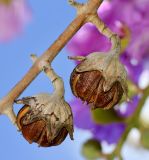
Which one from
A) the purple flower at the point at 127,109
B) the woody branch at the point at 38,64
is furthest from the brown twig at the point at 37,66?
the purple flower at the point at 127,109

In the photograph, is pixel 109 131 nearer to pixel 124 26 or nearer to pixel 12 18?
pixel 124 26

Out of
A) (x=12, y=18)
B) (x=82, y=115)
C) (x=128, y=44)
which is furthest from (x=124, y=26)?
(x=12, y=18)

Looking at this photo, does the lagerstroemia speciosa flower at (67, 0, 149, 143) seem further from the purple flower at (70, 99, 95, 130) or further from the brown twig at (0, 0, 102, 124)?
the brown twig at (0, 0, 102, 124)

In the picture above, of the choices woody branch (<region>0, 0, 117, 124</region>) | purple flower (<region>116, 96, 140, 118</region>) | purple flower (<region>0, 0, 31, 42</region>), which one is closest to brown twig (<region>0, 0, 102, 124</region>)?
woody branch (<region>0, 0, 117, 124</region>)

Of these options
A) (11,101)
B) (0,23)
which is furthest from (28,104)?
(0,23)

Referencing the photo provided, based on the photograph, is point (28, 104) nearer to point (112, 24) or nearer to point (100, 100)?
point (100, 100)

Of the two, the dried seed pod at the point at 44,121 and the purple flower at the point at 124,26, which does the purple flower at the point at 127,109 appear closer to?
the purple flower at the point at 124,26
